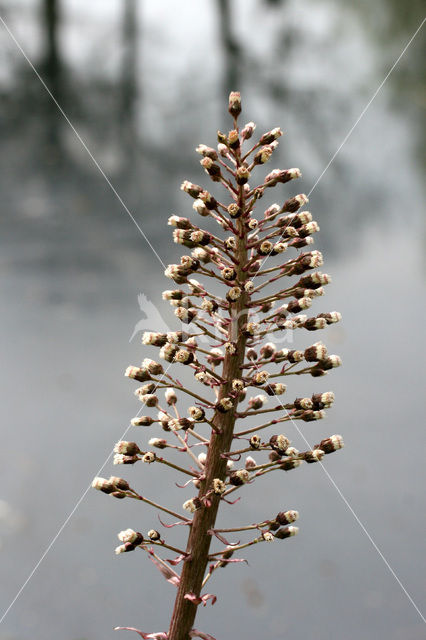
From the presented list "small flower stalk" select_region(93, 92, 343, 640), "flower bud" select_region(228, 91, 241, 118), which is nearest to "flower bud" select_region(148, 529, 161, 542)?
"small flower stalk" select_region(93, 92, 343, 640)

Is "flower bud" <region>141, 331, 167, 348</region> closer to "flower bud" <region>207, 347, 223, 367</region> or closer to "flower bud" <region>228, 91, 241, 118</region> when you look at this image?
"flower bud" <region>207, 347, 223, 367</region>

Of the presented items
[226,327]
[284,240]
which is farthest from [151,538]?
[284,240]

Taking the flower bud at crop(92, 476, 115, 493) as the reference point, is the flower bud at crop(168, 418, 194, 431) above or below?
above

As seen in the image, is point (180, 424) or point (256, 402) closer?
point (180, 424)

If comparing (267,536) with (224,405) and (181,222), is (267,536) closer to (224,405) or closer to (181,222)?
A: (224,405)

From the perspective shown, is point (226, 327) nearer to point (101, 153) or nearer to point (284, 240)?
point (284, 240)

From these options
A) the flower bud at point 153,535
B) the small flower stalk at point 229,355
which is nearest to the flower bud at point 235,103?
the small flower stalk at point 229,355

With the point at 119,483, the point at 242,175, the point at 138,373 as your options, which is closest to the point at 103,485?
the point at 119,483

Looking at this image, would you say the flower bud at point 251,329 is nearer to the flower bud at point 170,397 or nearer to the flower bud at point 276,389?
the flower bud at point 276,389
